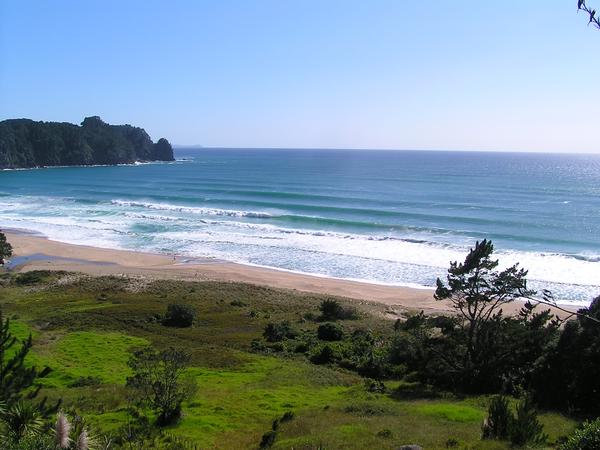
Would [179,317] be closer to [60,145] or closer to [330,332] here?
[330,332]

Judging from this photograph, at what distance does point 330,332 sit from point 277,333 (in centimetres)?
284

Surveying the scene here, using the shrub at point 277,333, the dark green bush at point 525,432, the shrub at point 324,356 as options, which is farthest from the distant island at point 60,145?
the dark green bush at point 525,432

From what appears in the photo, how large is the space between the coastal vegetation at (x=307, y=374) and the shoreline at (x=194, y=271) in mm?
4351

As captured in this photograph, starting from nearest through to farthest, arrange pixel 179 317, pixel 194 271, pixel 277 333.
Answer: pixel 277 333 < pixel 179 317 < pixel 194 271

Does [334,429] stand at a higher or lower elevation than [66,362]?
higher

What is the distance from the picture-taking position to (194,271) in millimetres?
46719

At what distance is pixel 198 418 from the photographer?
17.5 m

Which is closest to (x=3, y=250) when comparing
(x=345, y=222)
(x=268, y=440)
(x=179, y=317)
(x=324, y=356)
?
(x=179, y=317)

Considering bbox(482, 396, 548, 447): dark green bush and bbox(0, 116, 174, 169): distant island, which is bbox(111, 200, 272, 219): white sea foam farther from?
bbox(0, 116, 174, 169): distant island

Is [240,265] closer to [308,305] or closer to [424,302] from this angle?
[308,305]

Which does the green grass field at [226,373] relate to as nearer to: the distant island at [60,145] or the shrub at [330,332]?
the shrub at [330,332]

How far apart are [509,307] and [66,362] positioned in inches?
1100

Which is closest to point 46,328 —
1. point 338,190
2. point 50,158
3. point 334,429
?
point 334,429

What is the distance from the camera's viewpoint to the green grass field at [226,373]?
15711mm
